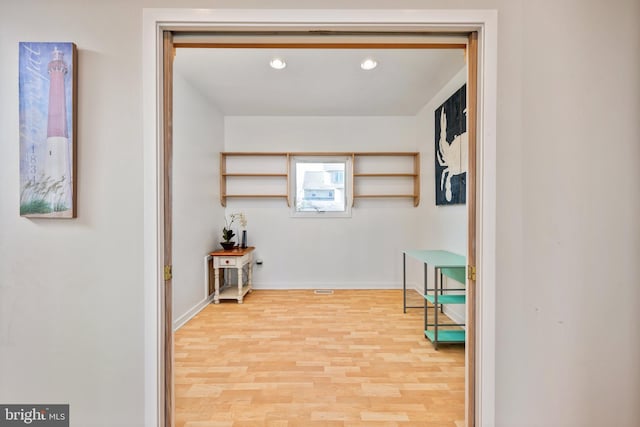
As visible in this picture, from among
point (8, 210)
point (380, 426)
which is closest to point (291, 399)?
point (380, 426)

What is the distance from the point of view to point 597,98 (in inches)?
52.7

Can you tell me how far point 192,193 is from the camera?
138 inches

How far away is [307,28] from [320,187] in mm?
3368

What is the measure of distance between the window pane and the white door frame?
3.33m

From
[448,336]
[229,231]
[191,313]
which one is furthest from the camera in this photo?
[229,231]

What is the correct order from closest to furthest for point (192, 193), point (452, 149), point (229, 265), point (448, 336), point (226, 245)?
point (448, 336) → point (452, 149) → point (192, 193) → point (229, 265) → point (226, 245)

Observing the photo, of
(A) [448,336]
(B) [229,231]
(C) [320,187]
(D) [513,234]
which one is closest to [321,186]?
(C) [320,187]

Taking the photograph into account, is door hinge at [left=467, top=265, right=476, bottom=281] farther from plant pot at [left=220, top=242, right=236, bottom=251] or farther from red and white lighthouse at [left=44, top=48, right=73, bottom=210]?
plant pot at [left=220, top=242, right=236, bottom=251]

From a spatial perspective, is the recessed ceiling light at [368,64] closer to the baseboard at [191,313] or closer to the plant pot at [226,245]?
the plant pot at [226,245]

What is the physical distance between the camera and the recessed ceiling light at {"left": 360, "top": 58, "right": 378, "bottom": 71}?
2.85 metres

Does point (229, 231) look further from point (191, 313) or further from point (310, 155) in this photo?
point (310, 155)

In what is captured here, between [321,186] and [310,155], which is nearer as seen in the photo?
[310,155]

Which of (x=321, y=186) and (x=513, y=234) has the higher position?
(x=321, y=186)

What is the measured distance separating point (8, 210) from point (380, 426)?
217 cm
